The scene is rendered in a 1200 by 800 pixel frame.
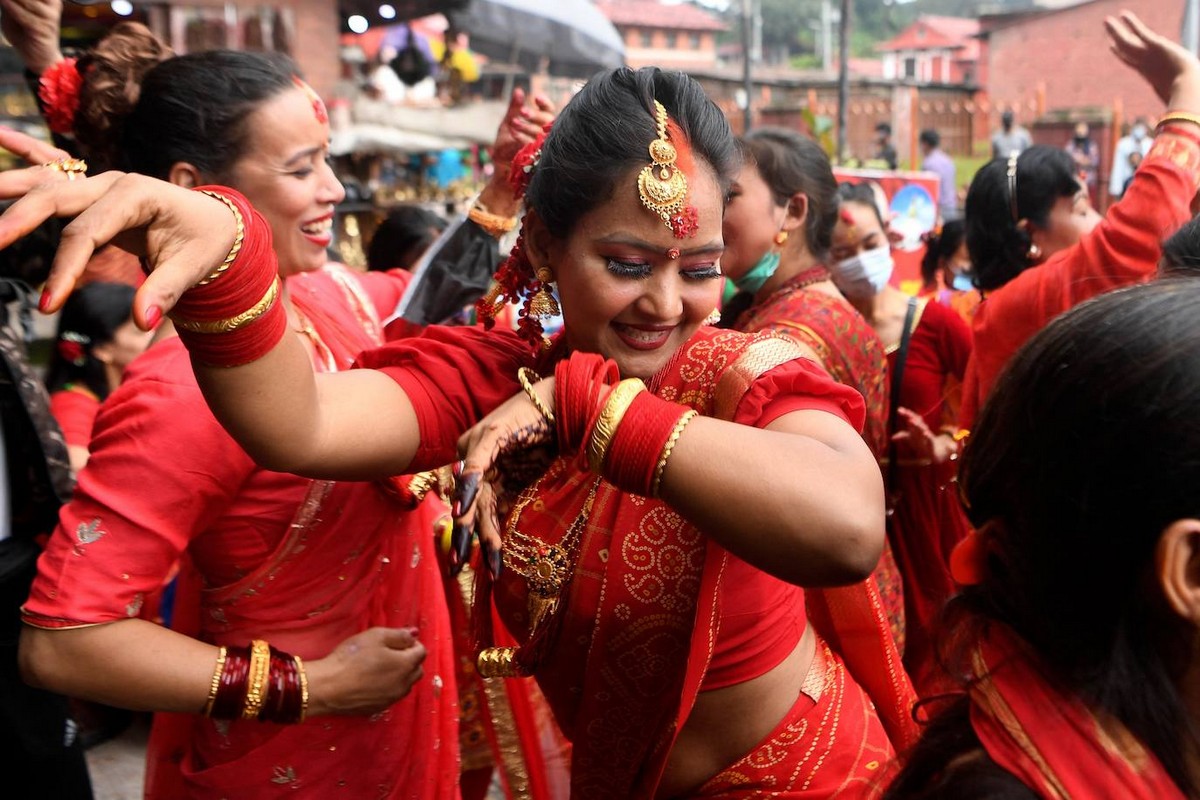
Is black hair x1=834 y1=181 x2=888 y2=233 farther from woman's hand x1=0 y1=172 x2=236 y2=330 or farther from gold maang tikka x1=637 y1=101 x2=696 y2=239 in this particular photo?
woman's hand x1=0 y1=172 x2=236 y2=330

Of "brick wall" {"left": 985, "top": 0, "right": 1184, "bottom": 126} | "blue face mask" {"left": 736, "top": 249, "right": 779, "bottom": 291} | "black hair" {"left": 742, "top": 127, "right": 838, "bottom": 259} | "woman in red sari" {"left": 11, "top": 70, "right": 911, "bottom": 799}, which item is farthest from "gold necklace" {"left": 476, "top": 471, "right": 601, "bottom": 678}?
A: "brick wall" {"left": 985, "top": 0, "right": 1184, "bottom": 126}

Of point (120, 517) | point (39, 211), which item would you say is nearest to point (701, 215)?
point (39, 211)

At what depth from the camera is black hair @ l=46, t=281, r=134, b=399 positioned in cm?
395

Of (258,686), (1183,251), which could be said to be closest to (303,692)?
(258,686)

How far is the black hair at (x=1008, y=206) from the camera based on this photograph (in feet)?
11.8

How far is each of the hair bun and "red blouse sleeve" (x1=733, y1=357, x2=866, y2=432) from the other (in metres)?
1.40

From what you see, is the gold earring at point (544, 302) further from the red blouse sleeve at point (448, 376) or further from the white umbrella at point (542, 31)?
the white umbrella at point (542, 31)

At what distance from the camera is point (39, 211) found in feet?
3.64

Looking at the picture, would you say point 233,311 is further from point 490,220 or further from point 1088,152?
point 1088,152

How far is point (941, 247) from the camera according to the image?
19.5 ft

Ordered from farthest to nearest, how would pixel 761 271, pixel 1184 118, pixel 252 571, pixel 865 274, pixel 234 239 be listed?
pixel 865 274 → pixel 761 271 → pixel 1184 118 → pixel 252 571 → pixel 234 239

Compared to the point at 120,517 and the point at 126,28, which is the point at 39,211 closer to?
the point at 120,517

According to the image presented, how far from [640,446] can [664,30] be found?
5767cm

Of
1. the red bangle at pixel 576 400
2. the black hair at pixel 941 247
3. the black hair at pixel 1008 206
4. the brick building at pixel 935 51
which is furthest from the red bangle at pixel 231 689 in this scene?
the brick building at pixel 935 51
